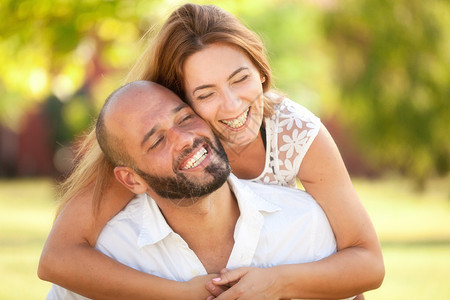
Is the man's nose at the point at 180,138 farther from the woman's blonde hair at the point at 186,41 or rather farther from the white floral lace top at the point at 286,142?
the white floral lace top at the point at 286,142

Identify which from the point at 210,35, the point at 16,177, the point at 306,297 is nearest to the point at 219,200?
the point at 306,297

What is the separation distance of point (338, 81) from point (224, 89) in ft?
34.9

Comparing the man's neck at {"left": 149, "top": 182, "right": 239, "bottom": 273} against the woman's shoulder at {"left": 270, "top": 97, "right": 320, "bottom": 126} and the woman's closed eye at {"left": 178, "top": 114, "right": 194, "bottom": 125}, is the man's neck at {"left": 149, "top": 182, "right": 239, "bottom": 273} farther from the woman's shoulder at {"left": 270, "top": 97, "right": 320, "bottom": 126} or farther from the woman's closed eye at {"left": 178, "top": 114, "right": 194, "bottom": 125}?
the woman's shoulder at {"left": 270, "top": 97, "right": 320, "bottom": 126}

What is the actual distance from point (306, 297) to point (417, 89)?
9.75 metres

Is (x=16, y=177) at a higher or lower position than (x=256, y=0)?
lower

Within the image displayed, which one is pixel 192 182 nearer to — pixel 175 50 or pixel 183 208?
pixel 183 208

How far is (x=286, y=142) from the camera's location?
358cm

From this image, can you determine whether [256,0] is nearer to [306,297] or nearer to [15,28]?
[15,28]

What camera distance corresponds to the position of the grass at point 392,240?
6.61m

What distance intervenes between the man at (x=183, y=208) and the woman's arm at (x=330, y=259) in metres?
0.08

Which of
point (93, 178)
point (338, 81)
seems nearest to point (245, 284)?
point (93, 178)

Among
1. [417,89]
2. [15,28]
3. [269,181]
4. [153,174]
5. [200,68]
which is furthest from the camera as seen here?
[417,89]

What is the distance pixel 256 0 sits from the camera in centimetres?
827

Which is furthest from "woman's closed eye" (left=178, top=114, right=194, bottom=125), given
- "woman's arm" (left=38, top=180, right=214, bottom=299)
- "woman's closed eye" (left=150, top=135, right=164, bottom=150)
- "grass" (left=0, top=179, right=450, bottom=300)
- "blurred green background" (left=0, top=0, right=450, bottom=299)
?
"grass" (left=0, top=179, right=450, bottom=300)
